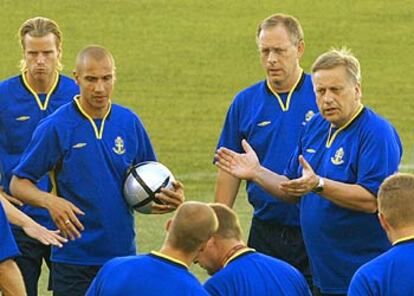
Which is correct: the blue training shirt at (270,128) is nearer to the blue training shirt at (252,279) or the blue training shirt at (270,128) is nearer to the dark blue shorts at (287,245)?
the dark blue shorts at (287,245)

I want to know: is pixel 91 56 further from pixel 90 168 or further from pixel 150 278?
pixel 150 278

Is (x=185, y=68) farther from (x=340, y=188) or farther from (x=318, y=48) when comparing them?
(x=340, y=188)

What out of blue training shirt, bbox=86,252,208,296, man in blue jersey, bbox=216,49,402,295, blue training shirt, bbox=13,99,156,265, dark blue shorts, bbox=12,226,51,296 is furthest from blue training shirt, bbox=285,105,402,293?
dark blue shorts, bbox=12,226,51,296

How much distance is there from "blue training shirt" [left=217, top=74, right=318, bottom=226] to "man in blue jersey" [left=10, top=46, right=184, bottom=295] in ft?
2.49

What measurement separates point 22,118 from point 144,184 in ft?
4.97

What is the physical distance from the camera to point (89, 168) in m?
9.38

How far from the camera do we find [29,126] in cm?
1038

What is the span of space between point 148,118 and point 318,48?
14.8 feet

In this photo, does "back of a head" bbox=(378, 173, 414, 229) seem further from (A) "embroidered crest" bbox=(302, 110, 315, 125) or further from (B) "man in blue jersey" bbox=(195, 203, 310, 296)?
(A) "embroidered crest" bbox=(302, 110, 315, 125)

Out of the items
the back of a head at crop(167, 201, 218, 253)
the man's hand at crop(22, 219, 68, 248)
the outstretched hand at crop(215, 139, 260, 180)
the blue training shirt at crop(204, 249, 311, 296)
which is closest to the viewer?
the back of a head at crop(167, 201, 218, 253)

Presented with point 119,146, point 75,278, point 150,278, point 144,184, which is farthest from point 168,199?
point 150,278

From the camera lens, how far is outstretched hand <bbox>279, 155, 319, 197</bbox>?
27.7 feet

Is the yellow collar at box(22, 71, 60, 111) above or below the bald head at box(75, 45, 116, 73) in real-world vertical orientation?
below

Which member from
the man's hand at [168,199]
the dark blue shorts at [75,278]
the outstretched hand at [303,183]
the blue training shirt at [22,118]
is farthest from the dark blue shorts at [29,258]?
the outstretched hand at [303,183]
